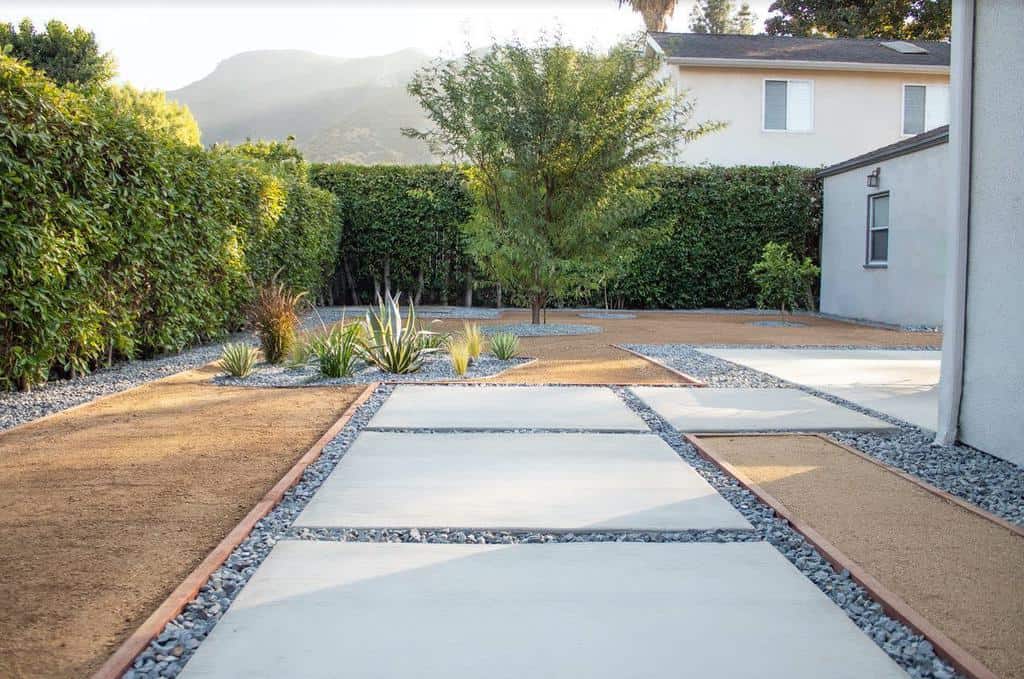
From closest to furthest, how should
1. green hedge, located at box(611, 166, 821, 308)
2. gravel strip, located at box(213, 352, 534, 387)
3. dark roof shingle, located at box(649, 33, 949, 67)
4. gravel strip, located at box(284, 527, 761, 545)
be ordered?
gravel strip, located at box(284, 527, 761, 545), gravel strip, located at box(213, 352, 534, 387), green hedge, located at box(611, 166, 821, 308), dark roof shingle, located at box(649, 33, 949, 67)

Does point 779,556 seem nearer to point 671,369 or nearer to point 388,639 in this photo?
point 388,639

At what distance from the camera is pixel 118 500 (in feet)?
12.5

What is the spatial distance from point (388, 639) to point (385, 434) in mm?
2814

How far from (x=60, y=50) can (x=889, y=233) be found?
1977cm

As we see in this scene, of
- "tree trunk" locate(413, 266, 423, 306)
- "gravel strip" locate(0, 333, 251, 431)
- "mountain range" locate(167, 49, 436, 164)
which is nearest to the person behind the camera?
"gravel strip" locate(0, 333, 251, 431)

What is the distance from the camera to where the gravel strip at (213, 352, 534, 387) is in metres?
7.46

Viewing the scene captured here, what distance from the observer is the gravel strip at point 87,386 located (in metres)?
5.95

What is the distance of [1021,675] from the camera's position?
226 cm

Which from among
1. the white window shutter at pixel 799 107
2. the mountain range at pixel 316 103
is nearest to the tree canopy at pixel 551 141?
the white window shutter at pixel 799 107

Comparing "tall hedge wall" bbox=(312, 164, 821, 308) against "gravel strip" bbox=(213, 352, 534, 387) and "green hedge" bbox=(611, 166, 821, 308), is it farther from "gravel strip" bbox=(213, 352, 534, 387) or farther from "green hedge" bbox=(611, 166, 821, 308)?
"gravel strip" bbox=(213, 352, 534, 387)

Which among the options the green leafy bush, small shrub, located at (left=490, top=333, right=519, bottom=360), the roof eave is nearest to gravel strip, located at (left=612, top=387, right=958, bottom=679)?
small shrub, located at (left=490, top=333, right=519, bottom=360)

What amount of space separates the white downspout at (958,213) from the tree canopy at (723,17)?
120ft

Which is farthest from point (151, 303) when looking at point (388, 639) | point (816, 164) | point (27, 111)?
point (816, 164)

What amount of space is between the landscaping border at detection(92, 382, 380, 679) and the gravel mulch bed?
7.71 m
